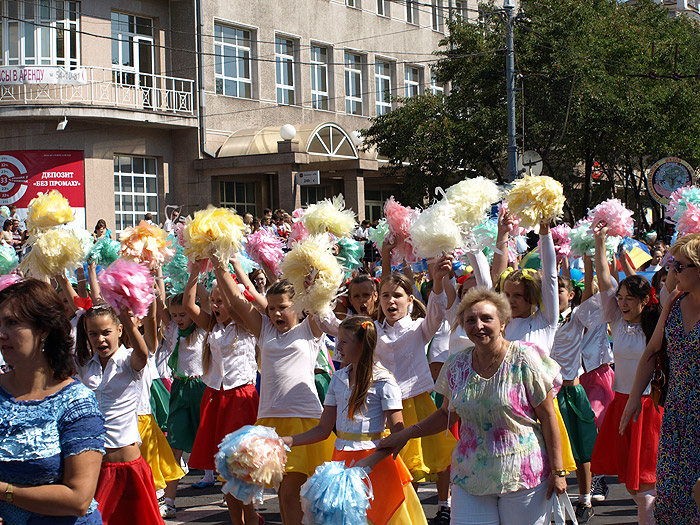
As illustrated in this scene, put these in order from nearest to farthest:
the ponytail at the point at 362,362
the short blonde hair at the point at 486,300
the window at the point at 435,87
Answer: the short blonde hair at the point at 486,300 < the ponytail at the point at 362,362 < the window at the point at 435,87

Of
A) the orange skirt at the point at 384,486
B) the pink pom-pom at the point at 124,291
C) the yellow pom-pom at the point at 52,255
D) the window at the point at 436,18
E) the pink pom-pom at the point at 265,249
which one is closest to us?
the orange skirt at the point at 384,486

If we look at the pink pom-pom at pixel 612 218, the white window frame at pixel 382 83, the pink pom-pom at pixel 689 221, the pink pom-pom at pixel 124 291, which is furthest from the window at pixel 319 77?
the pink pom-pom at pixel 124 291

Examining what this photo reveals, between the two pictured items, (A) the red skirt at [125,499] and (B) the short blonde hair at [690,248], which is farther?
(A) the red skirt at [125,499]

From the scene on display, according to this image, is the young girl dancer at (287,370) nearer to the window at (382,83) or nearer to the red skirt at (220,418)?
the red skirt at (220,418)

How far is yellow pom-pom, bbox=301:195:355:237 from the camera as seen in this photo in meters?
6.40

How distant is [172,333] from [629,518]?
4.12m

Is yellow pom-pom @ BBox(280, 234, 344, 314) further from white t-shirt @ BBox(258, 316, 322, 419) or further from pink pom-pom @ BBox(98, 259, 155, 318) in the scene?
pink pom-pom @ BBox(98, 259, 155, 318)

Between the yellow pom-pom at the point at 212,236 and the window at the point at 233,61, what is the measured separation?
21.3 metres

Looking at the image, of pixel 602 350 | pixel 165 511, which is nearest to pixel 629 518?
pixel 602 350

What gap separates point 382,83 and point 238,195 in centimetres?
854

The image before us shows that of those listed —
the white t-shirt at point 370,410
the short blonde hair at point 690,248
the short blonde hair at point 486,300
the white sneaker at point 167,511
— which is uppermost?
the short blonde hair at point 690,248

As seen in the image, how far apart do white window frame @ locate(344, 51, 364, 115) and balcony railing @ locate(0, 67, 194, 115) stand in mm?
7227

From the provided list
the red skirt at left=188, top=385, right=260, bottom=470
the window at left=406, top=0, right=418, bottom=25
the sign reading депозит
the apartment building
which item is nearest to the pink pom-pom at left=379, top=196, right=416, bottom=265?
the red skirt at left=188, top=385, right=260, bottom=470

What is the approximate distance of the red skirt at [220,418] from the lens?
21.5 ft
